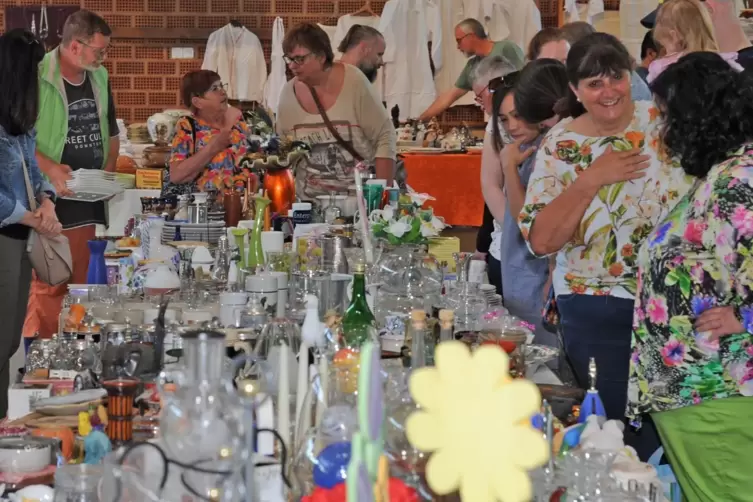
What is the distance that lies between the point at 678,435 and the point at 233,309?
3.44 ft

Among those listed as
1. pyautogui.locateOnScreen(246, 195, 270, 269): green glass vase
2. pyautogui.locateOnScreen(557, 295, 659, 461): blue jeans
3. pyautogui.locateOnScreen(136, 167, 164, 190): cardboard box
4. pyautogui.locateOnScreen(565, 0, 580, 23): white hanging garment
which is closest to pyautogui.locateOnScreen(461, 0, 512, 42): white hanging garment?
pyautogui.locateOnScreen(565, 0, 580, 23): white hanging garment

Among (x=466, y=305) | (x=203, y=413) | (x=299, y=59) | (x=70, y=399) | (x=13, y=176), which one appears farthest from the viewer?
(x=299, y=59)

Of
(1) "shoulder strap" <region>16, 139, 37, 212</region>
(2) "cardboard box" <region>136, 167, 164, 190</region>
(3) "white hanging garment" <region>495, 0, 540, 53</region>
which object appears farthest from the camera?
(3) "white hanging garment" <region>495, 0, 540, 53</region>

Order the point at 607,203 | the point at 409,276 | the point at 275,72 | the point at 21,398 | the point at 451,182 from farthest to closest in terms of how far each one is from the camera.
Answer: the point at 275,72 → the point at 451,182 → the point at 409,276 → the point at 607,203 → the point at 21,398

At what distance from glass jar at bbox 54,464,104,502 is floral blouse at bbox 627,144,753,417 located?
1.26 m

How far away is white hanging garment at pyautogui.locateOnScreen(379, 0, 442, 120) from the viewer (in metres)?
9.46

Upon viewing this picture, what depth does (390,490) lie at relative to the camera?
4.09 ft

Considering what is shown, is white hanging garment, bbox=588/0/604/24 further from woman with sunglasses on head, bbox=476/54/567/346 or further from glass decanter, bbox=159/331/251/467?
glass decanter, bbox=159/331/251/467

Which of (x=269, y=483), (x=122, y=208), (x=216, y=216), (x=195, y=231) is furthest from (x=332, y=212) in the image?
(x=269, y=483)

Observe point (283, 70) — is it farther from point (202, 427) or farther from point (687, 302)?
point (202, 427)

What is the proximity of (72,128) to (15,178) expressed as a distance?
1.17 m

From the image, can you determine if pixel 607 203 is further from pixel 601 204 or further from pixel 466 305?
pixel 466 305

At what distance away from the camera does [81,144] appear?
4.87 m

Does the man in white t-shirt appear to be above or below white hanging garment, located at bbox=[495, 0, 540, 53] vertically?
below
